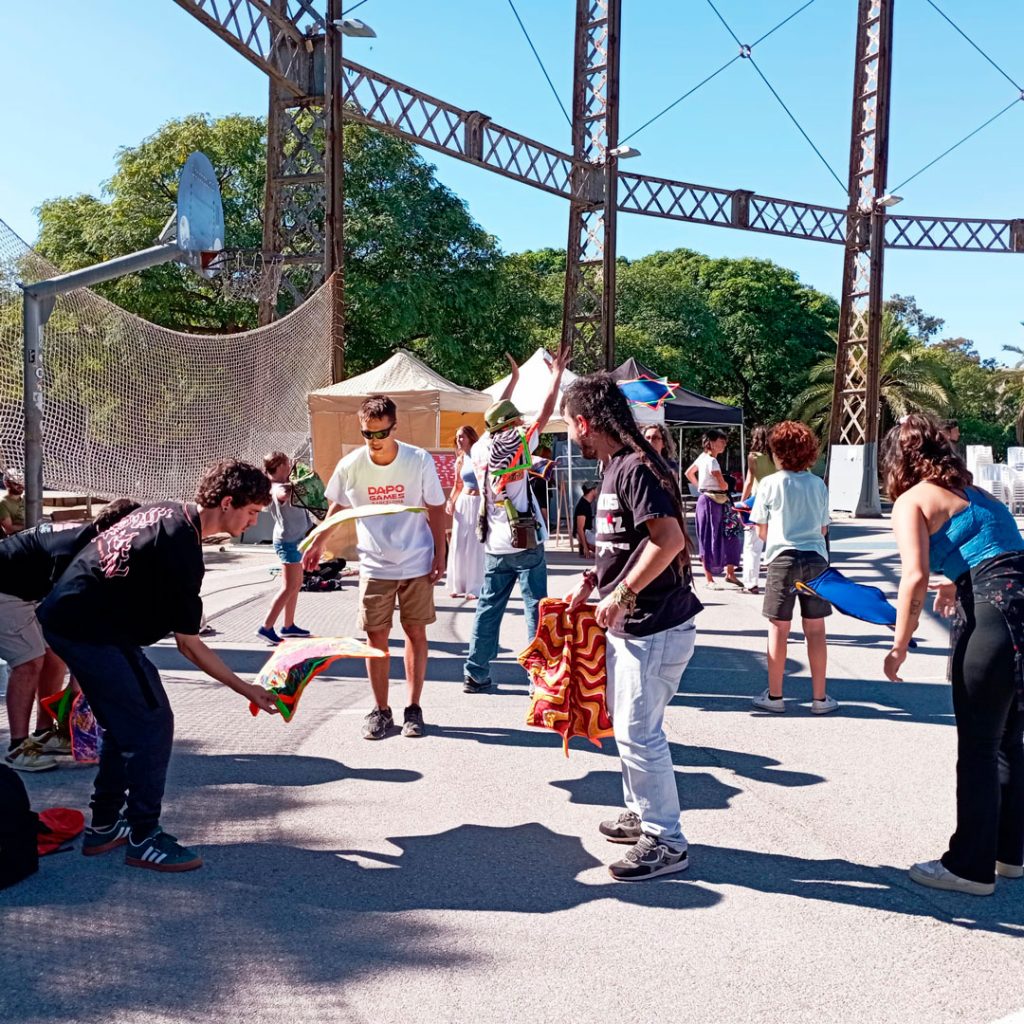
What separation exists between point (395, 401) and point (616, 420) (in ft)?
36.1

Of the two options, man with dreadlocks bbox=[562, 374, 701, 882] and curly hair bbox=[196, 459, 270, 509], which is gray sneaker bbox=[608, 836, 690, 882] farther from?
curly hair bbox=[196, 459, 270, 509]

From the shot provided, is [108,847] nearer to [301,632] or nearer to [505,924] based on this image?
[505,924]

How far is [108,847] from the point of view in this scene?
4.01 m

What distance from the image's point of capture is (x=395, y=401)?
575 inches

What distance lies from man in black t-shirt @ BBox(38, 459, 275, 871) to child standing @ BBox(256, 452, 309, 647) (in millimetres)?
4547

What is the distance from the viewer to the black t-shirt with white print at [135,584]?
367cm

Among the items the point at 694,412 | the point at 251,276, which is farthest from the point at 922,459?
the point at 694,412

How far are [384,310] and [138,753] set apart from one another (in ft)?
78.2

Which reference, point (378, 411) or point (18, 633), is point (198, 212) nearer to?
point (378, 411)

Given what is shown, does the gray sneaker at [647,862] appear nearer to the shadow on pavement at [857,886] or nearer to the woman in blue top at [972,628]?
the shadow on pavement at [857,886]

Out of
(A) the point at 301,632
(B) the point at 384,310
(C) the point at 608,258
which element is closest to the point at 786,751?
(A) the point at 301,632

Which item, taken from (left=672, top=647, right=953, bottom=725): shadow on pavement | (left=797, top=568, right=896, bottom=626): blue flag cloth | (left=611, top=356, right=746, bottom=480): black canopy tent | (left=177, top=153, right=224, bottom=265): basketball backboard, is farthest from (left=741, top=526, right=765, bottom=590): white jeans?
(left=177, top=153, right=224, bottom=265): basketball backboard

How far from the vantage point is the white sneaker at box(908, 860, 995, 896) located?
3.62 m

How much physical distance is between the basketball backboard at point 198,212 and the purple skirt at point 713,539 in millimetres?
7433
